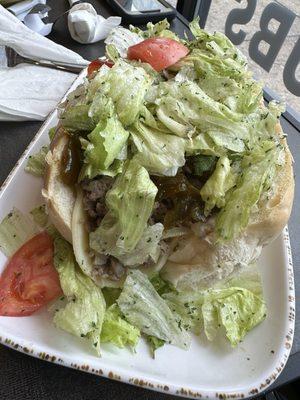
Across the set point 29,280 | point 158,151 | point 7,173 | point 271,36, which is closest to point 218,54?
point 158,151

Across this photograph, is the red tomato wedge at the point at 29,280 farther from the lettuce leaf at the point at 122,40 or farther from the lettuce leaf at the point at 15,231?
the lettuce leaf at the point at 122,40

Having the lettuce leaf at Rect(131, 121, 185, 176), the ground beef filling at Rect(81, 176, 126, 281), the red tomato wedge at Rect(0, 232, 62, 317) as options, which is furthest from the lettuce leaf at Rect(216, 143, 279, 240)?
the red tomato wedge at Rect(0, 232, 62, 317)

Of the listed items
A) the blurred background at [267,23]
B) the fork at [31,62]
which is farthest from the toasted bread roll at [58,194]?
the blurred background at [267,23]

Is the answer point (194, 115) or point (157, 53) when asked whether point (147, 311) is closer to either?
point (194, 115)

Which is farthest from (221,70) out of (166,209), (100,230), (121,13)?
(121,13)

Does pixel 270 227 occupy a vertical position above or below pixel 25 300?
above

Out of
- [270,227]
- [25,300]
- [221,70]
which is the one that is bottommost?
[25,300]

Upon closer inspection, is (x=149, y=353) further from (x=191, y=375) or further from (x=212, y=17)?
→ (x=212, y=17)
